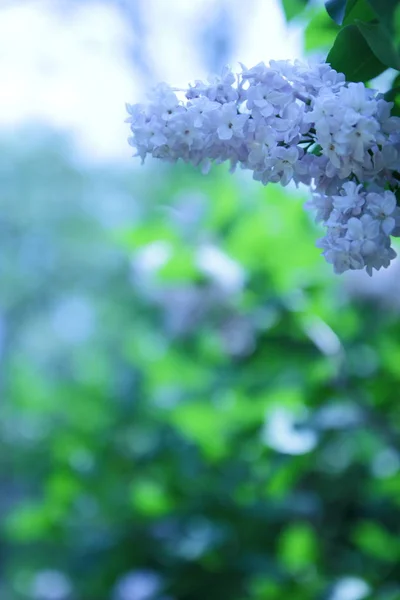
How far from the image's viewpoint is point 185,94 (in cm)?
49

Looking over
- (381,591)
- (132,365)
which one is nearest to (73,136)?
(132,365)

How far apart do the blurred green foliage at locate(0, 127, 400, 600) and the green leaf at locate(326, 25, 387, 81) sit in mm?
681

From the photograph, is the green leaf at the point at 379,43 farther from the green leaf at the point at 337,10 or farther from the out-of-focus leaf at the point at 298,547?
the out-of-focus leaf at the point at 298,547

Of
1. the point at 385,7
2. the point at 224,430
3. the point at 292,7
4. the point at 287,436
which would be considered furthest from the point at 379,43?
the point at 224,430

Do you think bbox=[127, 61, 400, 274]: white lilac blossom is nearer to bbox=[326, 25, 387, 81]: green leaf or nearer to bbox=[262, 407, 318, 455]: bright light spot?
bbox=[326, 25, 387, 81]: green leaf

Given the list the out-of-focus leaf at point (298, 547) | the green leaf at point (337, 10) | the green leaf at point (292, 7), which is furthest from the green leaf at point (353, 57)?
the out-of-focus leaf at point (298, 547)

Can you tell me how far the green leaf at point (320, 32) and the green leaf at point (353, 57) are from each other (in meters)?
0.13

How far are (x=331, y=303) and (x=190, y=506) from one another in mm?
461

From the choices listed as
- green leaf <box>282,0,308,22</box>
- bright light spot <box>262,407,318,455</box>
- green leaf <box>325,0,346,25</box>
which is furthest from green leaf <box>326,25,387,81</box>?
bright light spot <box>262,407,318,455</box>

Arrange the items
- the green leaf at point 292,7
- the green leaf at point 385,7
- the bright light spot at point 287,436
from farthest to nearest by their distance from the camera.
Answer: the bright light spot at point 287,436 < the green leaf at point 292,7 < the green leaf at point 385,7

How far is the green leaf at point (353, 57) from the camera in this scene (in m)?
0.47

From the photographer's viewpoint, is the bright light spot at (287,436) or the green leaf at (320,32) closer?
the green leaf at (320,32)

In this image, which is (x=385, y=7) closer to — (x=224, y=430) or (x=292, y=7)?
(x=292, y=7)

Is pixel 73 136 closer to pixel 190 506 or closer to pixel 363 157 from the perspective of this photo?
pixel 190 506
